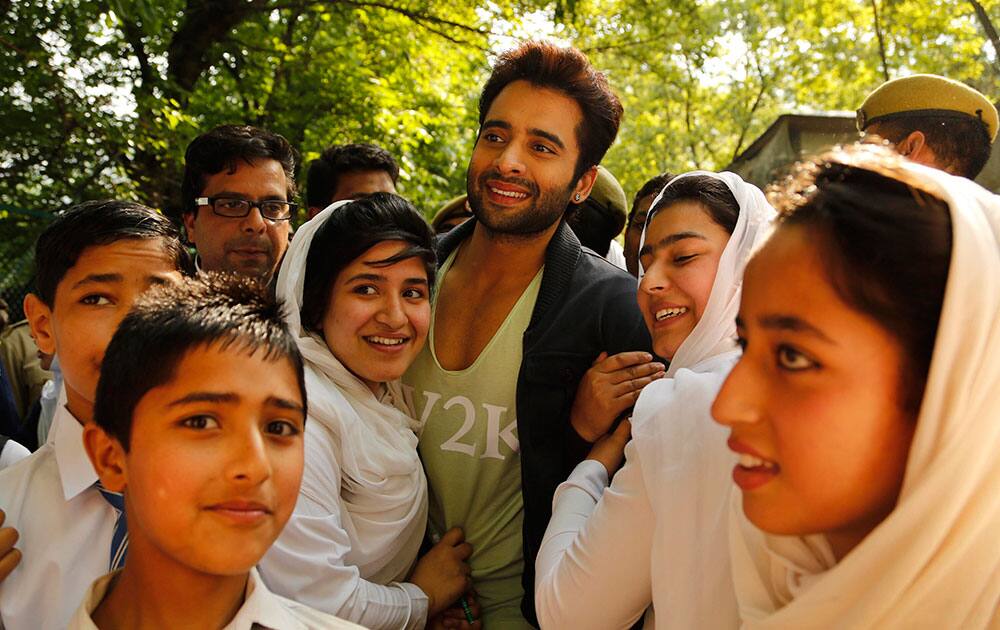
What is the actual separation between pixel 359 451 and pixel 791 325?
4.51 feet

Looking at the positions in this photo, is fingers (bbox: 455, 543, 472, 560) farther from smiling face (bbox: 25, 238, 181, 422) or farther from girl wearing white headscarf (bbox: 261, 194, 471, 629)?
smiling face (bbox: 25, 238, 181, 422)

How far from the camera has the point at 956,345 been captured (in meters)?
1.15

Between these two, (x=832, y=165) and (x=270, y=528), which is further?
(x=270, y=528)

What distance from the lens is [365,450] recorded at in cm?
231

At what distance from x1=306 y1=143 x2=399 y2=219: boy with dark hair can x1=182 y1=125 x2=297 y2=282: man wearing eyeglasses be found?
701mm

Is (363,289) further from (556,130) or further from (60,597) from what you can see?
(60,597)

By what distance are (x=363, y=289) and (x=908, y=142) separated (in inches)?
89.9

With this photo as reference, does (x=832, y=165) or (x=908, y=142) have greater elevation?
(x=908, y=142)

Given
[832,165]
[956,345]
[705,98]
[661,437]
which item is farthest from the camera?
[705,98]

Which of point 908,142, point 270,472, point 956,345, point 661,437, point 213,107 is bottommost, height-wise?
point 270,472

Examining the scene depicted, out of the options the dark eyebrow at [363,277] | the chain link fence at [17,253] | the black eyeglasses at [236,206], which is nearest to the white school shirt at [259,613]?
the dark eyebrow at [363,277]

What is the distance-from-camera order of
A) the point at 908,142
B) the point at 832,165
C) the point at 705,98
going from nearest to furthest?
the point at 832,165 < the point at 908,142 < the point at 705,98

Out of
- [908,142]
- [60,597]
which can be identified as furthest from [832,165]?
[908,142]

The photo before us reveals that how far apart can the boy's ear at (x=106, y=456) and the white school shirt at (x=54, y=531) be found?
0.25m
